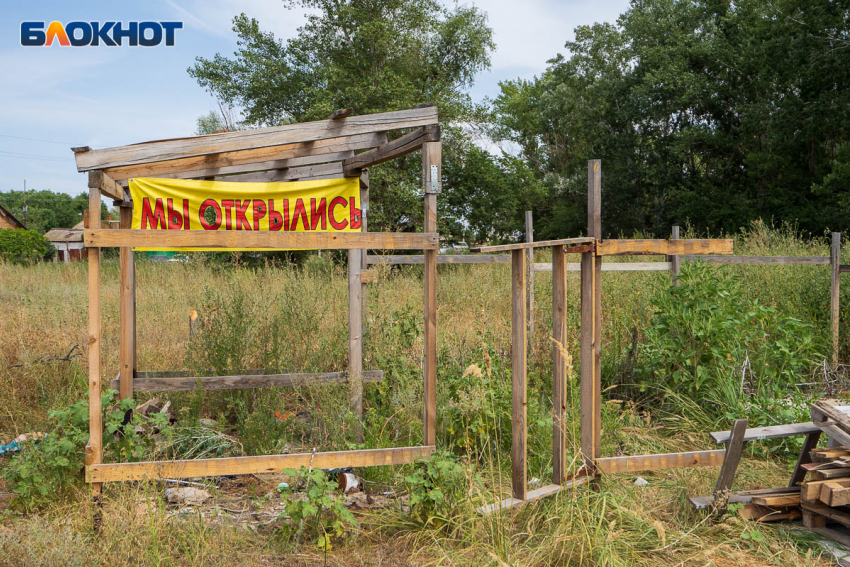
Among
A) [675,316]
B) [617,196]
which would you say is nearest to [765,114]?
[617,196]

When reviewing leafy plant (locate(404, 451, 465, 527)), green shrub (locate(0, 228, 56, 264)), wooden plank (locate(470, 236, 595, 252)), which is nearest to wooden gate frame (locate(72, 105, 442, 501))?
leafy plant (locate(404, 451, 465, 527))

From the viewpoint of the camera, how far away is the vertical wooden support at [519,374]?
3.53m

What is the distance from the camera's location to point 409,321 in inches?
221

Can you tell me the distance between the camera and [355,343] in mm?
5250

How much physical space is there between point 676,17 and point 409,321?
86.4 feet

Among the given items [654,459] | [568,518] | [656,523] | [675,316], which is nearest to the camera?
[656,523]

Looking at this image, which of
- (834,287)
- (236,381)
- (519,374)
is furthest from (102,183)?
(834,287)

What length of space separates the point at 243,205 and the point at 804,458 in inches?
183

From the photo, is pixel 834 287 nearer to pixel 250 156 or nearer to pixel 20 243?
pixel 250 156

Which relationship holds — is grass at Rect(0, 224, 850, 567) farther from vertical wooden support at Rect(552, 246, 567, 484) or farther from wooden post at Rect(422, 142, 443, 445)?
wooden post at Rect(422, 142, 443, 445)

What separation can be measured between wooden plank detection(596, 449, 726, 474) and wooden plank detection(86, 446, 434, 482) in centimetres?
119

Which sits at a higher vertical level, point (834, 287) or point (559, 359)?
point (834, 287)

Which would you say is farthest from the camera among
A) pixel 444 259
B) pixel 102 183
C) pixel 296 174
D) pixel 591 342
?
pixel 444 259

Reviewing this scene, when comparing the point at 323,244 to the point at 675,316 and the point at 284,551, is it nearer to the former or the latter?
the point at 284,551
